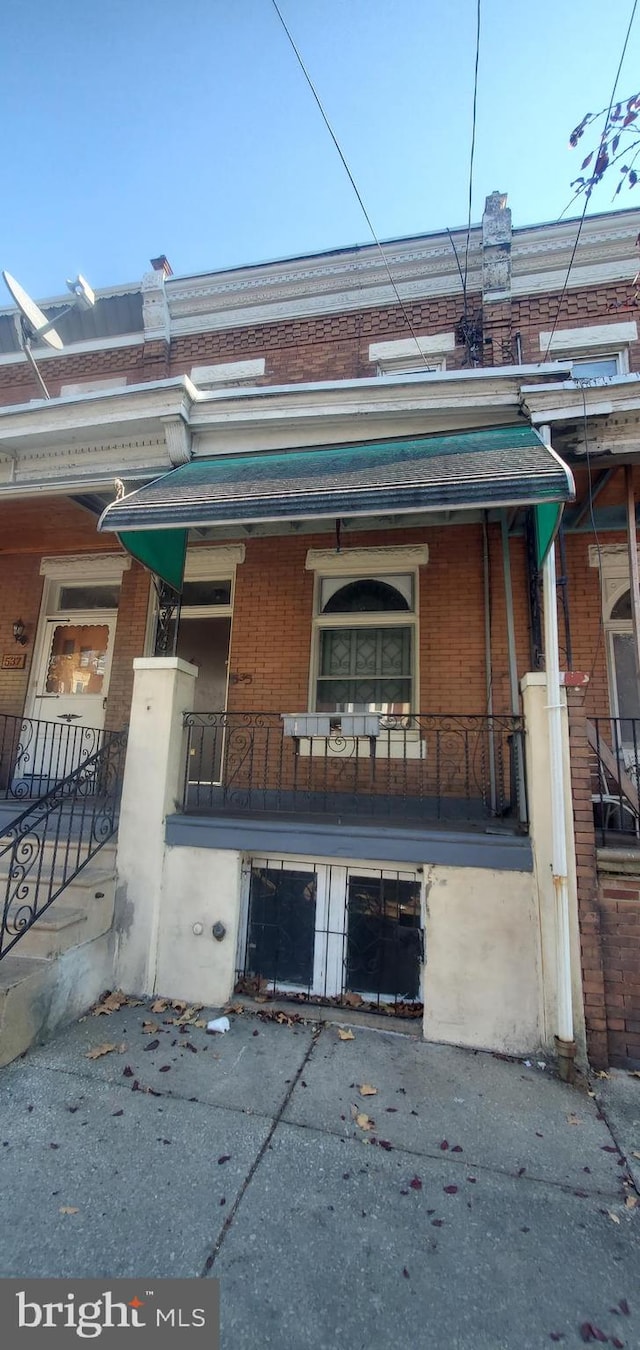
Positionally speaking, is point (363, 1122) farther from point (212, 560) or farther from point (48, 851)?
point (212, 560)

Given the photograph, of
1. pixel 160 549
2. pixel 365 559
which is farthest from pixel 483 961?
pixel 365 559

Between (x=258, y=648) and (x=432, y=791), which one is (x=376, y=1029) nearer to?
(x=432, y=791)

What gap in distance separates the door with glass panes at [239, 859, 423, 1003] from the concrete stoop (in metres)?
1.10

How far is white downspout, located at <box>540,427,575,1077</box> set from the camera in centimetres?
341

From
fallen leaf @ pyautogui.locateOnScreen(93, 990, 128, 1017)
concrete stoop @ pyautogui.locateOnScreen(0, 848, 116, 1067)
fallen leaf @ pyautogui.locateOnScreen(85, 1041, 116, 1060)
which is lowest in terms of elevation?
fallen leaf @ pyautogui.locateOnScreen(85, 1041, 116, 1060)

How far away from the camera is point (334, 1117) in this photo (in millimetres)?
2951

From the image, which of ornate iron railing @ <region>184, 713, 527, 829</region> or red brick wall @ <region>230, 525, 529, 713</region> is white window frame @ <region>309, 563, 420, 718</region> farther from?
ornate iron railing @ <region>184, 713, 527, 829</region>

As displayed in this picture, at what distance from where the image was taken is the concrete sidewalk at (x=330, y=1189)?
1.95 metres

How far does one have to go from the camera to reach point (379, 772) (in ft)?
20.1

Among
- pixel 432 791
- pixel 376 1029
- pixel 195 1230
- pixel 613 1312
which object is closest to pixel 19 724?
pixel 432 791

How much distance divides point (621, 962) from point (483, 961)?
86 centimetres

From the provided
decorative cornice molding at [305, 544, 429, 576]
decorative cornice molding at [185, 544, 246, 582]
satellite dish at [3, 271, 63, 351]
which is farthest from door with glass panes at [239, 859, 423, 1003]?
satellite dish at [3, 271, 63, 351]

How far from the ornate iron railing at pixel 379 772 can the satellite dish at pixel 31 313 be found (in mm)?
5244

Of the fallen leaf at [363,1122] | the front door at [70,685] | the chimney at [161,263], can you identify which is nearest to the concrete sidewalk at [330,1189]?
the fallen leaf at [363,1122]
